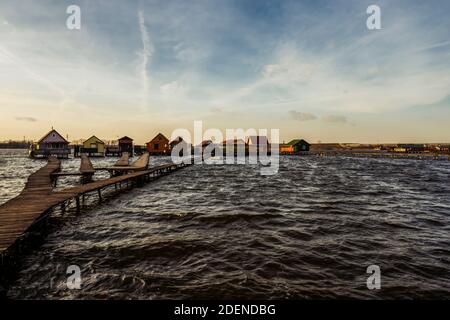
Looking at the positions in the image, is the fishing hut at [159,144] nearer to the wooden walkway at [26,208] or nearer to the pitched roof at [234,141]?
the pitched roof at [234,141]

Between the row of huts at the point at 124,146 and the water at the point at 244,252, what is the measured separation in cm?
4977

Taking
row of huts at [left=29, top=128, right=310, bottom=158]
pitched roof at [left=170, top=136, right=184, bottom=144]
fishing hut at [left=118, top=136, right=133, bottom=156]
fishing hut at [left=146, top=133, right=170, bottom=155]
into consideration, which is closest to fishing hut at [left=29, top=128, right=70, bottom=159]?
Answer: row of huts at [left=29, top=128, right=310, bottom=158]

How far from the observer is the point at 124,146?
220 ft

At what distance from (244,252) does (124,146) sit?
6489 centimetres

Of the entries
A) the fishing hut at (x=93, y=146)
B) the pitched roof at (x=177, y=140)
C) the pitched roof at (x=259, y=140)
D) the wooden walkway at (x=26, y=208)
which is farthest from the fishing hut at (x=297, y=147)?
the wooden walkway at (x=26, y=208)

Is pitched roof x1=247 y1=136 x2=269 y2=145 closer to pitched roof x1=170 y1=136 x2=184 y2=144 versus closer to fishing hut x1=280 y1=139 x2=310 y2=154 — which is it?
fishing hut x1=280 y1=139 x2=310 y2=154

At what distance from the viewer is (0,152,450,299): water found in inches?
248

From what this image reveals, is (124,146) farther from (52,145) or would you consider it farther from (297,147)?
(297,147)

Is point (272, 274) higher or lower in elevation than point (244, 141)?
lower

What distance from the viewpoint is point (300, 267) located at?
745 centimetres

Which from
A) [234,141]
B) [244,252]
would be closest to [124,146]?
[234,141]

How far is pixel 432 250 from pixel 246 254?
644cm
